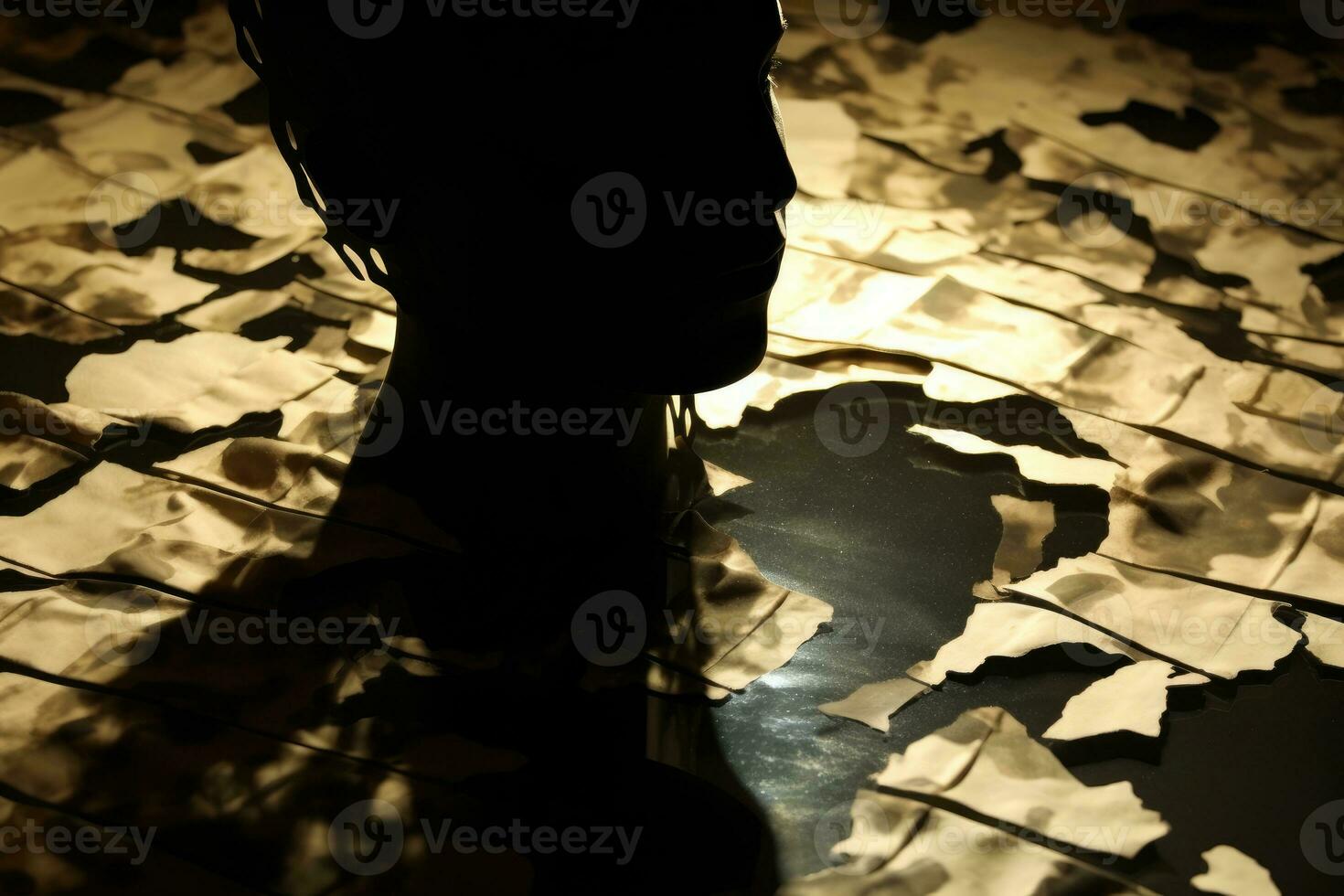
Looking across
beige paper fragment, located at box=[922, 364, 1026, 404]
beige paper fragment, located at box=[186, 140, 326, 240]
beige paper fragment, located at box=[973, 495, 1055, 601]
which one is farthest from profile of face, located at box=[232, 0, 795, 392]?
beige paper fragment, located at box=[186, 140, 326, 240]

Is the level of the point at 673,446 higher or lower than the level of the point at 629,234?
lower

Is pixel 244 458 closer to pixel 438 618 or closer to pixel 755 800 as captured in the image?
pixel 438 618

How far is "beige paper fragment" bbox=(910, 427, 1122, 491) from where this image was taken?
1353mm

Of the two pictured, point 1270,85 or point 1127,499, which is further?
point 1270,85

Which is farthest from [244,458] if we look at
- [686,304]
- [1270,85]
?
[1270,85]

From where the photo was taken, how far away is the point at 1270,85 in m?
2.10

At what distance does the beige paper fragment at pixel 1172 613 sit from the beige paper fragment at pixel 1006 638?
0.06ft

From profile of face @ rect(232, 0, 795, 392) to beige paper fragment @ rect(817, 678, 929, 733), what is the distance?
0.97 feet

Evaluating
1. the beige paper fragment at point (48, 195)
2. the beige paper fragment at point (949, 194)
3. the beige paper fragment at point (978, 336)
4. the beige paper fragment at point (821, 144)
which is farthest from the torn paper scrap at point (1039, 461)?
the beige paper fragment at point (48, 195)

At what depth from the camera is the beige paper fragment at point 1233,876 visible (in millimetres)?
942

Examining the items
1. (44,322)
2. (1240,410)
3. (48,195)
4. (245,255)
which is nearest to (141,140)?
(48,195)

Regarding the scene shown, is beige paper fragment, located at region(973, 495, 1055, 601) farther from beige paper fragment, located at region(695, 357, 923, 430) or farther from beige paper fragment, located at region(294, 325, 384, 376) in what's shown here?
beige paper fragment, located at region(294, 325, 384, 376)

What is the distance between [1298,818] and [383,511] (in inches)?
33.0

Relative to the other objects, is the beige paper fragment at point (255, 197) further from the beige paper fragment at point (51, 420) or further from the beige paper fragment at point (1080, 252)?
the beige paper fragment at point (1080, 252)
